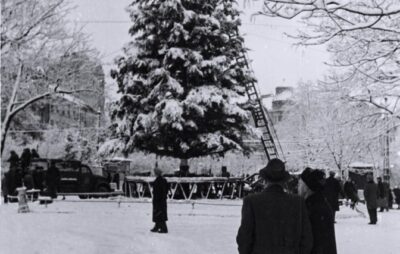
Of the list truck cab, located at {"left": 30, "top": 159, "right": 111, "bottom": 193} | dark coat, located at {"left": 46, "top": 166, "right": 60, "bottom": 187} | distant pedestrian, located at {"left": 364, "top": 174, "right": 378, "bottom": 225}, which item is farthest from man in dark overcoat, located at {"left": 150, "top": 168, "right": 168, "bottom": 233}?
truck cab, located at {"left": 30, "top": 159, "right": 111, "bottom": 193}

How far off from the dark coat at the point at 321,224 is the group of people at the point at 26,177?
1962cm

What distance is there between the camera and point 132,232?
612 inches

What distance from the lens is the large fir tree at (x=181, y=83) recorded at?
30.0 m

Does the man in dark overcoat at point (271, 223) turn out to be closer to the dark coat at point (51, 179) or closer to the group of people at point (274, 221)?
the group of people at point (274, 221)

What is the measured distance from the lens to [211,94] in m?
30.0

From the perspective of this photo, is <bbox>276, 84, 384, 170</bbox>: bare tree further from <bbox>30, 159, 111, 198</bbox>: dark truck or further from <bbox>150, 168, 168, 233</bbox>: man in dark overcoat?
<bbox>150, 168, 168, 233</bbox>: man in dark overcoat

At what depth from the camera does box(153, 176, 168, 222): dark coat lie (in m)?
15.2

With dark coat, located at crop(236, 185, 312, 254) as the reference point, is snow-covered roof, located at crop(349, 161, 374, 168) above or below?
above

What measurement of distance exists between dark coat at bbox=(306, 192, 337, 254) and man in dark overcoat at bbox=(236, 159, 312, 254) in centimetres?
84

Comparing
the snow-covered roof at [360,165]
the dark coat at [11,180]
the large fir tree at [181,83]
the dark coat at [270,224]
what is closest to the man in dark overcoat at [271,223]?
the dark coat at [270,224]

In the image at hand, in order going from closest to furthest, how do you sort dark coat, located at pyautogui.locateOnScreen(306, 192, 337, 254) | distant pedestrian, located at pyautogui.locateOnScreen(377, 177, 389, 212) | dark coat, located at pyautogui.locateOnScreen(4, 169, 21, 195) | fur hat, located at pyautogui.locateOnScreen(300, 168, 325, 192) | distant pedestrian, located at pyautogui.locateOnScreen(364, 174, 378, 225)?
dark coat, located at pyautogui.locateOnScreen(306, 192, 337, 254) < fur hat, located at pyautogui.locateOnScreen(300, 168, 325, 192) < distant pedestrian, located at pyautogui.locateOnScreen(364, 174, 378, 225) < dark coat, located at pyautogui.locateOnScreen(4, 169, 21, 195) < distant pedestrian, located at pyautogui.locateOnScreen(377, 177, 389, 212)

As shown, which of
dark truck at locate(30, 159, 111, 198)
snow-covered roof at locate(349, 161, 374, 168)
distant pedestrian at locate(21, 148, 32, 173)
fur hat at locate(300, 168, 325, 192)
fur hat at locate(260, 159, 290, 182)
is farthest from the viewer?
snow-covered roof at locate(349, 161, 374, 168)

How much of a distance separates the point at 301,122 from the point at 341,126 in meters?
41.4

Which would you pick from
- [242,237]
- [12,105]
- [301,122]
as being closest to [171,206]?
[12,105]
